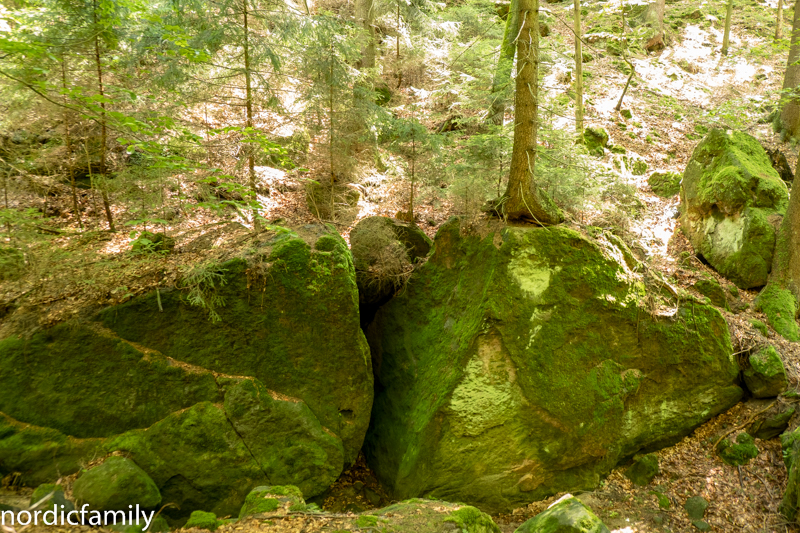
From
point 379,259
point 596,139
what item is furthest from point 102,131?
point 596,139

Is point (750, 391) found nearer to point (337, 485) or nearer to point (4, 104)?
point (337, 485)

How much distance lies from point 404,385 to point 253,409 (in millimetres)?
2900

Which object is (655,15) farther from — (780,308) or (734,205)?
(780,308)

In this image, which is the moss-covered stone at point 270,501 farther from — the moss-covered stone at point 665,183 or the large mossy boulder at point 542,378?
the moss-covered stone at point 665,183

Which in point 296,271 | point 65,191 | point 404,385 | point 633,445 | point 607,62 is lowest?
point 633,445

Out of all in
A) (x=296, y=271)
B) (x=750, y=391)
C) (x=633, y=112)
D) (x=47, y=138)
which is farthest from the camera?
(x=633, y=112)

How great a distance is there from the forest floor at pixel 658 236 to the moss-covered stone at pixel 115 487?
685mm

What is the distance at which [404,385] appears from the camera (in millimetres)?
8008

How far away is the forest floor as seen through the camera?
6.19m

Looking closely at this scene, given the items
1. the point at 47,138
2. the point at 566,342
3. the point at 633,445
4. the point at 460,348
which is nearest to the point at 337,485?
the point at 460,348

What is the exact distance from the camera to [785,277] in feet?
29.0

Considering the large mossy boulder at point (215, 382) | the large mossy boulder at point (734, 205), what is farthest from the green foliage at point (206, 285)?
the large mossy boulder at point (734, 205)

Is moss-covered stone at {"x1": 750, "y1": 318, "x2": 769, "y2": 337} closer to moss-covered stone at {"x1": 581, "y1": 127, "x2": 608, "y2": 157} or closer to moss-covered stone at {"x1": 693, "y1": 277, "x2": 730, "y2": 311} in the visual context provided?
moss-covered stone at {"x1": 693, "y1": 277, "x2": 730, "y2": 311}

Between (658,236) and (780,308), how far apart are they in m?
3.14
